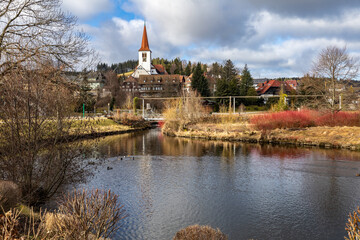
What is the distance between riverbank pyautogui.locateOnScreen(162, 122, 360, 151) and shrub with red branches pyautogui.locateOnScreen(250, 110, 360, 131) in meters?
0.70

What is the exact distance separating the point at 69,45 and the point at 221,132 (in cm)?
1782

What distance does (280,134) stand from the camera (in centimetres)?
2370

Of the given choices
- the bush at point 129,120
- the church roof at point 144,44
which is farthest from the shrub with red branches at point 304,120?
the church roof at point 144,44

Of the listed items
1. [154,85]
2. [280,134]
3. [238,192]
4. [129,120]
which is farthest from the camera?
[154,85]

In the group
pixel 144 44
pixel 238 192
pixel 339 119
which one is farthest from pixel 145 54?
pixel 238 192

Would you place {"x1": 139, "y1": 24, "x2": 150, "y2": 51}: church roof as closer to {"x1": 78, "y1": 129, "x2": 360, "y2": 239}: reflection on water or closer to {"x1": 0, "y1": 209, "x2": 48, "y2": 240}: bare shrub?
{"x1": 78, "y1": 129, "x2": 360, "y2": 239}: reflection on water

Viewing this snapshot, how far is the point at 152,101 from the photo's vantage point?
6003 cm

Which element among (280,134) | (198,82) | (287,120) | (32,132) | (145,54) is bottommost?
(280,134)

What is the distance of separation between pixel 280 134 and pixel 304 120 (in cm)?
264

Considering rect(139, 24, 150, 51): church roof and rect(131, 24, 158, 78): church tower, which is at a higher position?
rect(139, 24, 150, 51): church roof

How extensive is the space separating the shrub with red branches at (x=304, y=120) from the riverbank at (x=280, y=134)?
0.70 meters

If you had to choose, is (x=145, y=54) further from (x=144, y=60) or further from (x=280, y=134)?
(x=280, y=134)

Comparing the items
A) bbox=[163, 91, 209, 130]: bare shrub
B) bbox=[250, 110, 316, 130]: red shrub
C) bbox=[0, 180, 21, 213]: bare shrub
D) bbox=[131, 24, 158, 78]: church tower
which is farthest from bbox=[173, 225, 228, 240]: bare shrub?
bbox=[131, 24, 158, 78]: church tower

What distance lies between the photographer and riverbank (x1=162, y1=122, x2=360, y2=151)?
66.6ft
